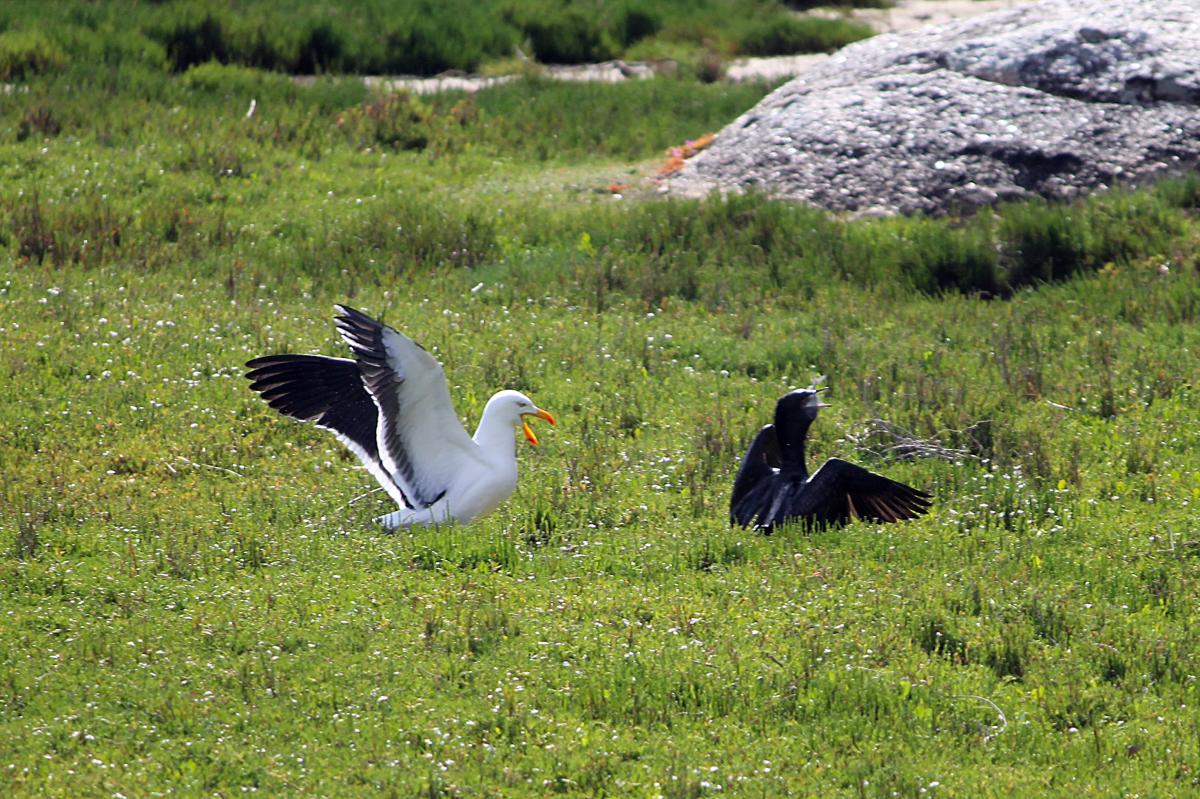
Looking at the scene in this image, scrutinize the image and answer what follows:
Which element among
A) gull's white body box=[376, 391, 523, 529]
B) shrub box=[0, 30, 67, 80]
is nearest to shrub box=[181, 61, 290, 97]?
shrub box=[0, 30, 67, 80]

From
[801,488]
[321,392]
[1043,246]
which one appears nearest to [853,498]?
[801,488]

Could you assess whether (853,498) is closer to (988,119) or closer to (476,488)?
(476,488)

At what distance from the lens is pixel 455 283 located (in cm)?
1216

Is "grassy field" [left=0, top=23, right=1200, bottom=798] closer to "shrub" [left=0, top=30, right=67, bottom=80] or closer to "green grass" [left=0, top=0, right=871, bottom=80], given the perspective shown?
"shrub" [left=0, top=30, right=67, bottom=80]

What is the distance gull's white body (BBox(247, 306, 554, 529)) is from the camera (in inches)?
288

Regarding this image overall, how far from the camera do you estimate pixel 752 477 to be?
7.76 m

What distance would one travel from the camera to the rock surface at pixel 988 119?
45.8 feet

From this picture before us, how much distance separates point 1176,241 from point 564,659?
8.03 metres

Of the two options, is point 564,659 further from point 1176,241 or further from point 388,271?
point 1176,241

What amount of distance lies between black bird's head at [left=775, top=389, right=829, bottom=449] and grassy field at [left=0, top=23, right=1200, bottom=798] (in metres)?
0.57

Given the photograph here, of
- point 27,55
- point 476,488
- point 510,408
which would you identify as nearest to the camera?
point 476,488

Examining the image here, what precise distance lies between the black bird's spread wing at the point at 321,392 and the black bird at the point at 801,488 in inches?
76.0

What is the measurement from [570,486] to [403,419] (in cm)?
110

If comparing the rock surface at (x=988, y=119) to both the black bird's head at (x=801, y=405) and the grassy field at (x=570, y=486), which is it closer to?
the grassy field at (x=570, y=486)
